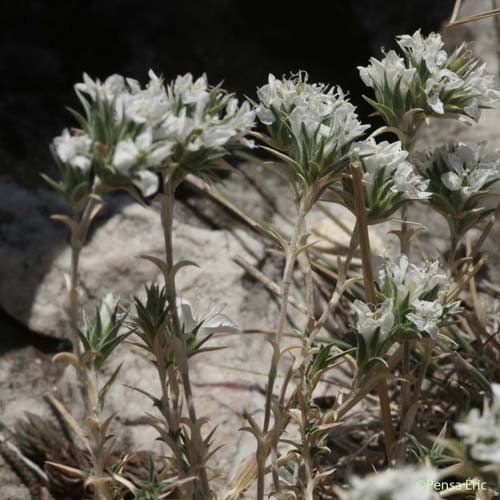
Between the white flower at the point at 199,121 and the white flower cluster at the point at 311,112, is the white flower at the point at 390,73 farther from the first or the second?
the white flower at the point at 199,121

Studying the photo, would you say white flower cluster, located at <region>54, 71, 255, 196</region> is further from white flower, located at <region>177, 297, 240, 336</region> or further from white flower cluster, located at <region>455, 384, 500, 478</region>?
white flower cluster, located at <region>455, 384, 500, 478</region>

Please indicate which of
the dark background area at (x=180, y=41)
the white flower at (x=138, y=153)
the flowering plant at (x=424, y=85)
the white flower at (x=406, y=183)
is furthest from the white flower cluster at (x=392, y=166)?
the dark background area at (x=180, y=41)

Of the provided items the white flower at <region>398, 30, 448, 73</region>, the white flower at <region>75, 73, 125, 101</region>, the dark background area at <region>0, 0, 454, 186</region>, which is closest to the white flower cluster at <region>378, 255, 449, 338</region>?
the white flower at <region>398, 30, 448, 73</region>

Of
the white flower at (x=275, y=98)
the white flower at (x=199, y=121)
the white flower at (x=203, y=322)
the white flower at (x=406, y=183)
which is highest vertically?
the white flower at (x=275, y=98)

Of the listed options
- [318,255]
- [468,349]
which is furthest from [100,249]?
[468,349]

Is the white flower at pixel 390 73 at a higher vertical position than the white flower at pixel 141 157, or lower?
higher

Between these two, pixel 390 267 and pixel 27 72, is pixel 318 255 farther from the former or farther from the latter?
pixel 27 72
